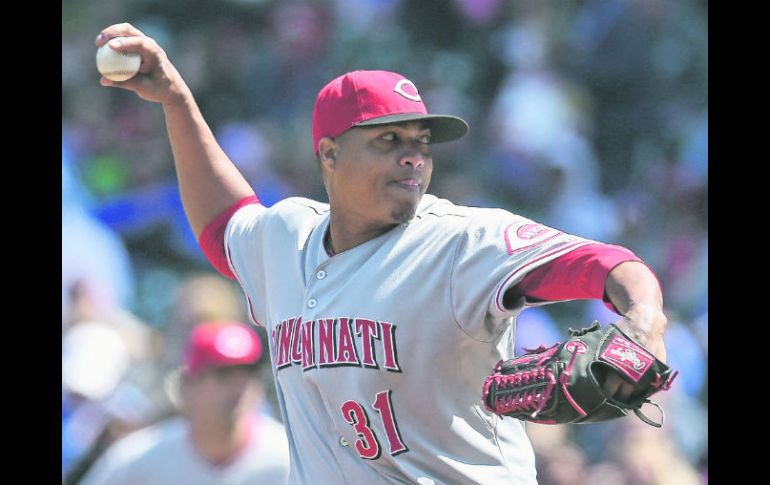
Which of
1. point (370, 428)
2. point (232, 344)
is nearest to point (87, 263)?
point (232, 344)

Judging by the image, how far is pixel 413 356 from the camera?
2.32m

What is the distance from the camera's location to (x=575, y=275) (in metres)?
2.02

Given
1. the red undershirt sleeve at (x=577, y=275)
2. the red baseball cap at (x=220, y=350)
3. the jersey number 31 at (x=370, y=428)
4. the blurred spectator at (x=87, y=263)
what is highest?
the red undershirt sleeve at (x=577, y=275)

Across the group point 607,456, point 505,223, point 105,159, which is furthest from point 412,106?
point 105,159

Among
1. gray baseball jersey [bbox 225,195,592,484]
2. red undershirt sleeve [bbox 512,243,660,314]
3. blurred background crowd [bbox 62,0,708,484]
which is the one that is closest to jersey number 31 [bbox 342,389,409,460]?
gray baseball jersey [bbox 225,195,592,484]

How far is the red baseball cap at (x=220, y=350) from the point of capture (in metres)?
3.29

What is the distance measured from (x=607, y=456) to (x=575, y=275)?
2.83 meters

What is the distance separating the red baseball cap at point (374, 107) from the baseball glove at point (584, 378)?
78cm

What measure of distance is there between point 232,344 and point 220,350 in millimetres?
46

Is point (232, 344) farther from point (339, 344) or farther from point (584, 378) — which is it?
point (584, 378)

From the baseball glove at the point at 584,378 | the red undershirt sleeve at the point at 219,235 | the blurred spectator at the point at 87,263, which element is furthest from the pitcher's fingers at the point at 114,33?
the blurred spectator at the point at 87,263

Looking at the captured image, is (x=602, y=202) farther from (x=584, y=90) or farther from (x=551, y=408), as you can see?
(x=551, y=408)

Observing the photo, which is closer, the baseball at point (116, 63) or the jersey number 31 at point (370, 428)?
the jersey number 31 at point (370, 428)

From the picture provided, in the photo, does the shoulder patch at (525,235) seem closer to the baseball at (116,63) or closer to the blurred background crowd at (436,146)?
the baseball at (116,63)
